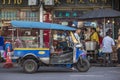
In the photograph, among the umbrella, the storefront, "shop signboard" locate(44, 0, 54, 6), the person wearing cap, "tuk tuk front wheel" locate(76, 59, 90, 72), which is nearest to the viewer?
"tuk tuk front wheel" locate(76, 59, 90, 72)

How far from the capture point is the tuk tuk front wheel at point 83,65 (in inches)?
682

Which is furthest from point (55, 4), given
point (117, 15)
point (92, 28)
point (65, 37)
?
point (65, 37)

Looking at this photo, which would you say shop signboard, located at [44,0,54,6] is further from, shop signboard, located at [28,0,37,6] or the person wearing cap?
the person wearing cap

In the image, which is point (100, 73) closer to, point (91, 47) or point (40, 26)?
point (40, 26)

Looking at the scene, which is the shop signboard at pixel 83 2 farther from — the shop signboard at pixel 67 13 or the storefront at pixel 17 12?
the storefront at pixel 17 12

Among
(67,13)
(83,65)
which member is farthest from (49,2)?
(83,65)

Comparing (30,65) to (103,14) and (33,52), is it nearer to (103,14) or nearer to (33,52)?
(33,52)

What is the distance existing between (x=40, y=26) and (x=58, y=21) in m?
7.32

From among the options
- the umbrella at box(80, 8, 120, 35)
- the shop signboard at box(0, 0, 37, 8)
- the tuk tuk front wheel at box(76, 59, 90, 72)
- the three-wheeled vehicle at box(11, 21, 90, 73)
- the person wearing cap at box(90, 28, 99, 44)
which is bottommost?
the tuk tuk front wheel at box(76, 59, 90, 72)

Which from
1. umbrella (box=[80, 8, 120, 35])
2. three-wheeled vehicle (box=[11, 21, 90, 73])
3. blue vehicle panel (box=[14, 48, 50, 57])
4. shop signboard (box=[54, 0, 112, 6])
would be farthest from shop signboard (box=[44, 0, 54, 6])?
blue vehicle panel (box=[14, 48, 50, 57])

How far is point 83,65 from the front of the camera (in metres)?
17.4

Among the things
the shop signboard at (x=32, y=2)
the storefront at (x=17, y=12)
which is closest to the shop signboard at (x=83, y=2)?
the storefront at (x=17, y=12)

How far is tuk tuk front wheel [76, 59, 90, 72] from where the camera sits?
17312 millimetres

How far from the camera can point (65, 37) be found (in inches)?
694
